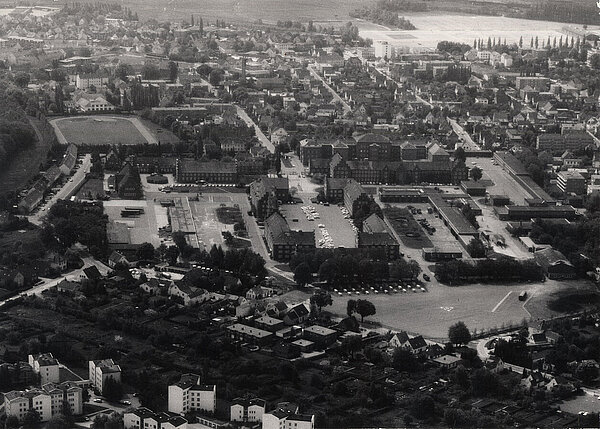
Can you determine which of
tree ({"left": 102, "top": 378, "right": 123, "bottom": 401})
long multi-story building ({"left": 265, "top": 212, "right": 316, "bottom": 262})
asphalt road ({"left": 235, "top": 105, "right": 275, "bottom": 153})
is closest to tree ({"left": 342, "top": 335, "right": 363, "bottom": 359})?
tree ({"left": 102, "top": 378, "right": 123, "bottom": 401})

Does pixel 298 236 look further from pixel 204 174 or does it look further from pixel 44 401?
pixel 44 401

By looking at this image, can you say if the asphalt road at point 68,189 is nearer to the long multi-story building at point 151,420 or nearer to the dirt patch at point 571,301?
the dirt patch at point 571,301

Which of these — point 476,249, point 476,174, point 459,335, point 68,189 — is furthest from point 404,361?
point 476,174

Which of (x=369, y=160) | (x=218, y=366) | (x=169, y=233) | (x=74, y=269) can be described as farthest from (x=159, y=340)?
(x=369, y=160)

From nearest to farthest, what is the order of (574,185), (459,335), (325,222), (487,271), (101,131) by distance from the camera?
(459,335) < (487,271) < (325,222) < (574,185) < (101,131)

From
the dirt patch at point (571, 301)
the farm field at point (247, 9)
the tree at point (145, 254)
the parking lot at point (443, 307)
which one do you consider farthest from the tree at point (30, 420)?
the farm field at point (247, 9)

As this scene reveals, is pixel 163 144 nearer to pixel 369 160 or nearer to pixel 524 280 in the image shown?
pixel 369 160
